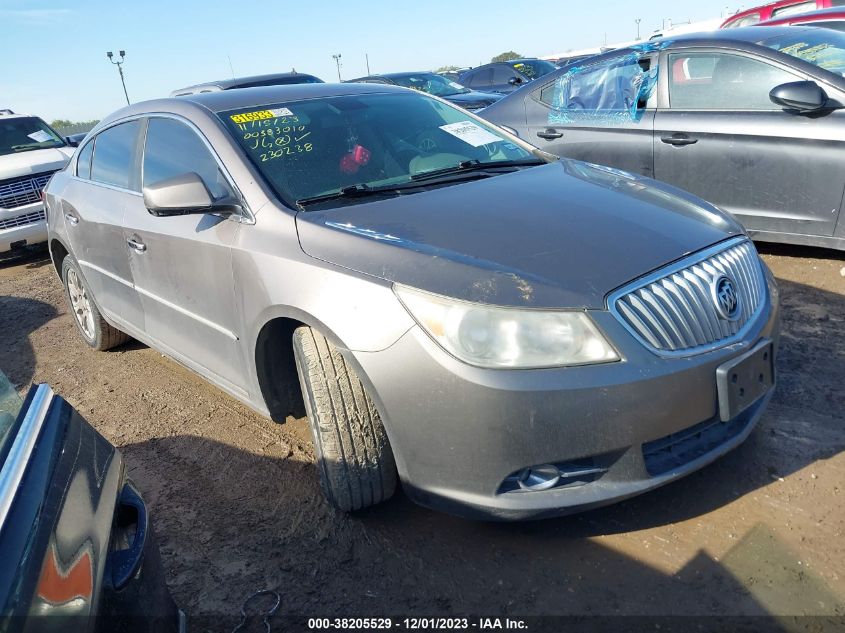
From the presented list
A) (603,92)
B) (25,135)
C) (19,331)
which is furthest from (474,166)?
(25,135)

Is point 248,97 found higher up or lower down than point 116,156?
higher up

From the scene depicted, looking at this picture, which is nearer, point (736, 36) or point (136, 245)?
point (136, 245)

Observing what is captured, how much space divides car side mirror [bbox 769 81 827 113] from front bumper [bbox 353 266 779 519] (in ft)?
8.29

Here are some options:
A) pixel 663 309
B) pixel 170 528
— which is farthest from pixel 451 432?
pixel 170 528

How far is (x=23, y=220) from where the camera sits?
779cm

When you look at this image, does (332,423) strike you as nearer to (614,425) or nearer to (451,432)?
(451,432)

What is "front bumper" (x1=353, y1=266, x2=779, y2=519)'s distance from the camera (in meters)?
1.93

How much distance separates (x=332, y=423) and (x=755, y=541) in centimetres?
143

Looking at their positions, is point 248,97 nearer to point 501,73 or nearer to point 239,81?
point 239,81

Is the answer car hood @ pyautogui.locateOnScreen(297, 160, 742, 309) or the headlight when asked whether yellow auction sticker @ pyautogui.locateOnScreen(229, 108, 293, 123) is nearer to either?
car hood @ pyautogui.locateOnScreen(297, 160, 742, 309)

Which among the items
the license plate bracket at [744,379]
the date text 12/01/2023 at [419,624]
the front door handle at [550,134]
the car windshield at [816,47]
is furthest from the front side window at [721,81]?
the date text 12/01/2023 at [419,624]

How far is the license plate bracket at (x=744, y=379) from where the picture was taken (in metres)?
A: 2.06

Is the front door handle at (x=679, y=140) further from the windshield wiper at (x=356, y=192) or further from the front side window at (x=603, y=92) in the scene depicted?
the windshield wiper at (x=356, y=192)

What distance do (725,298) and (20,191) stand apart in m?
8.04
